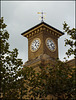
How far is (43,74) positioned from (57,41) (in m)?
20.4

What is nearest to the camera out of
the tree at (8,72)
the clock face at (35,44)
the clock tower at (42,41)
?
the tree at (8,72)

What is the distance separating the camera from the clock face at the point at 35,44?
2885cm

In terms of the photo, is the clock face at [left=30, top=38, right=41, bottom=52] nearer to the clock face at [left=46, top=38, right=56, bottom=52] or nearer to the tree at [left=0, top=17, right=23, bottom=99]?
the clock face at [left=46, top=38, right=56, bottom=52]

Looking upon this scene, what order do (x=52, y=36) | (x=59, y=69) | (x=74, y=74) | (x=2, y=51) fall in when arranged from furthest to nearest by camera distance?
1. (x=52, y=36)
2. (x=2, y=51)
3. (x=59, y=69)
4. (x=74, y=74)

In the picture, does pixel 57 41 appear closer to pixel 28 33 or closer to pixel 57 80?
pixel 28 33

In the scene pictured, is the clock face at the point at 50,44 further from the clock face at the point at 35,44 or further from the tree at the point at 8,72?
the tree at the point at 8,72

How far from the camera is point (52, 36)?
30.2 metres

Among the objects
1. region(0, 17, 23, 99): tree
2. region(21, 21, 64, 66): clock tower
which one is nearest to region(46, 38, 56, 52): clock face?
region(21, 21, 64, 66): clock tower

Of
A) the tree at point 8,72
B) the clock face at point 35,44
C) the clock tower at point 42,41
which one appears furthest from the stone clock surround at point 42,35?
the tree at point 8,72

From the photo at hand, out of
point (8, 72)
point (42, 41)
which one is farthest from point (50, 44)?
point (8, 72)

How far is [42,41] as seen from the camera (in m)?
28.3

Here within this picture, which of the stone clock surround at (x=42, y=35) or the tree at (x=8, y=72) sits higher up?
the stone clock surround at (x=42, y=35)

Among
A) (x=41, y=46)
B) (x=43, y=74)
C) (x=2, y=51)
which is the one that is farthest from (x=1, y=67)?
(x=41, y=46)

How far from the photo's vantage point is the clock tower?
28.2m
